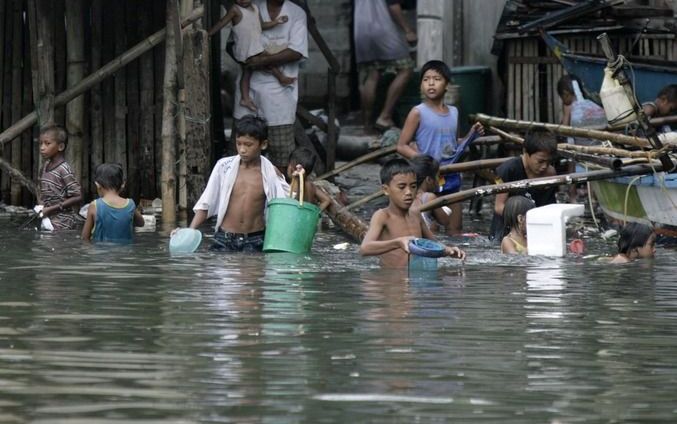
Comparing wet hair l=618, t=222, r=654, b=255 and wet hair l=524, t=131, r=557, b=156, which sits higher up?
wet hair l=524, t=131, r=557, b=156

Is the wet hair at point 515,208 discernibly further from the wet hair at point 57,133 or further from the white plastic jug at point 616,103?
the wet hair at point 57,133

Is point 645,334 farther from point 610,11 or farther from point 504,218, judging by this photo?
point 610,11

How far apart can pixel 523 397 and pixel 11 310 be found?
3.15 m

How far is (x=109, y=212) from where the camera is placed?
12461 millimetres

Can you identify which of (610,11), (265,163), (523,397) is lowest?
(523,397)

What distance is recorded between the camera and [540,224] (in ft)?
38.0

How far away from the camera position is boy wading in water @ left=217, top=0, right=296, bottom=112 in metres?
15.6

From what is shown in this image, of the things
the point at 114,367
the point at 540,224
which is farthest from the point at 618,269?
the point at 114,367

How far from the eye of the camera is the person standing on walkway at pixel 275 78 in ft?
51.9

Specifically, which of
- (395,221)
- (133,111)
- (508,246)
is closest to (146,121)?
(133,111)

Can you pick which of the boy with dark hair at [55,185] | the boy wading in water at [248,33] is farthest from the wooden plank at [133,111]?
the boy with dark hair at [55,185]

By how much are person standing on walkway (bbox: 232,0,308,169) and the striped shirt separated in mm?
2734

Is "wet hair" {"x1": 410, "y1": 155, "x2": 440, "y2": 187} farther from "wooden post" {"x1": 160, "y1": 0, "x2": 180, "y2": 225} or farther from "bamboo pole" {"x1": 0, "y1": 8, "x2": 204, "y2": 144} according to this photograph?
"bamboo pole" {"x1": 0, "y1": 8, "x2": 204, "y2": 144}

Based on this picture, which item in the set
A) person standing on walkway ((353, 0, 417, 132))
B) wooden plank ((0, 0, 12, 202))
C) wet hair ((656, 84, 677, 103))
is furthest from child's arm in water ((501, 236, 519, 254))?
person standing on walkway ((353, 0, 417, 132))
